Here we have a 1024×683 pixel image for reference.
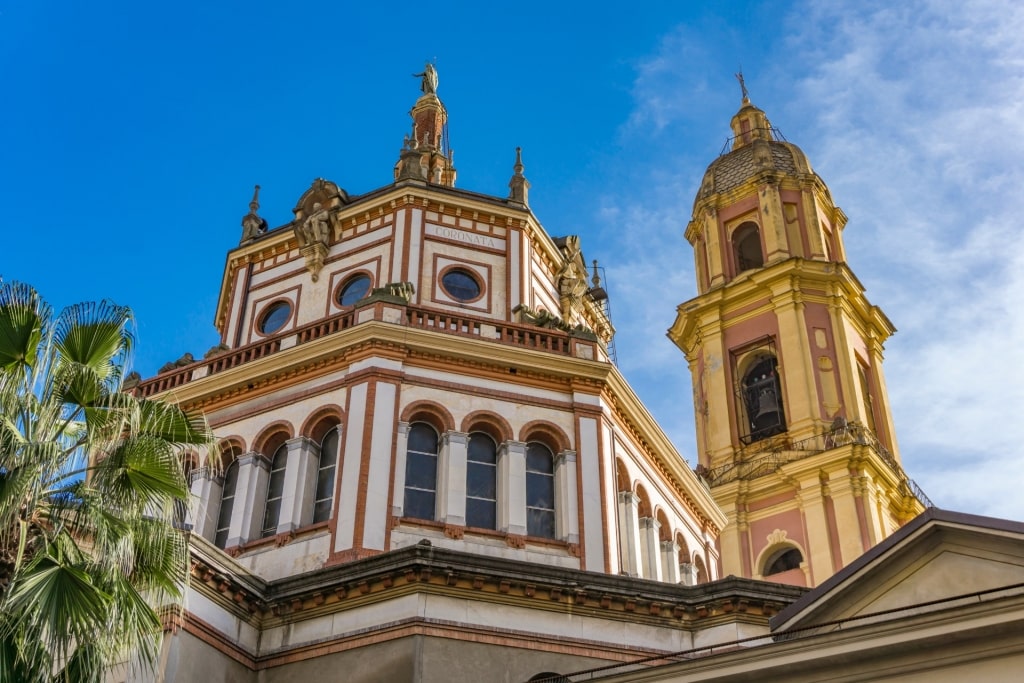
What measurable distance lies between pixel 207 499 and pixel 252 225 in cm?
970

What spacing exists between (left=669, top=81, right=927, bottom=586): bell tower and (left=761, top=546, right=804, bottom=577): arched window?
47 millimetres

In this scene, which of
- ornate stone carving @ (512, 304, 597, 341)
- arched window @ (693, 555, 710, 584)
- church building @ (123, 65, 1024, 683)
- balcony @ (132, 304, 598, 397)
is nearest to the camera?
church building @ (123, 65, 1024, 683)

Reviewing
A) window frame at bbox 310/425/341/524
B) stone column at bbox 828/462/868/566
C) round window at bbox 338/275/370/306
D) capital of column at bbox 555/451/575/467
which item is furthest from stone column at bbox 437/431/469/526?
stone column at bbox 828/462/868/566

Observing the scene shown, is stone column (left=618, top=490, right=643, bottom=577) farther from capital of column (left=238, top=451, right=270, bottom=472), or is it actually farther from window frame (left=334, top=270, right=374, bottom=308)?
window frame (left=334, top=270, right=374, bottom=308)

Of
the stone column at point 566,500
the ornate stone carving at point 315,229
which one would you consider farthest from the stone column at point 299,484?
the ornate stone carving at point 315,229

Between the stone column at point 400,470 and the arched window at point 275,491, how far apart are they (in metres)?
2.38

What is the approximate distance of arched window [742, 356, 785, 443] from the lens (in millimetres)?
44531

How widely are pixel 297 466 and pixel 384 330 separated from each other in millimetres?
3232

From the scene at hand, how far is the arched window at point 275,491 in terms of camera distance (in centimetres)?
2434

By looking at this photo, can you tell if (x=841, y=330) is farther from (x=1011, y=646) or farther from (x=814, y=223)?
(x=1011, y=646)

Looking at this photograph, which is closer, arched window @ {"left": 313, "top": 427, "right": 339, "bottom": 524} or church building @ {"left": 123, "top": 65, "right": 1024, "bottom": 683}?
church building @ {"left": 123, "top": 65, "right": 1024, "bottom": 683}

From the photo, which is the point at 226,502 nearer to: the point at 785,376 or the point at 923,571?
the point at 923,571

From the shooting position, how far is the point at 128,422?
1522 cm

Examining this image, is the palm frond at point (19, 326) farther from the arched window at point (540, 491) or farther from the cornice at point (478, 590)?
the arched window at point (540, 491)
